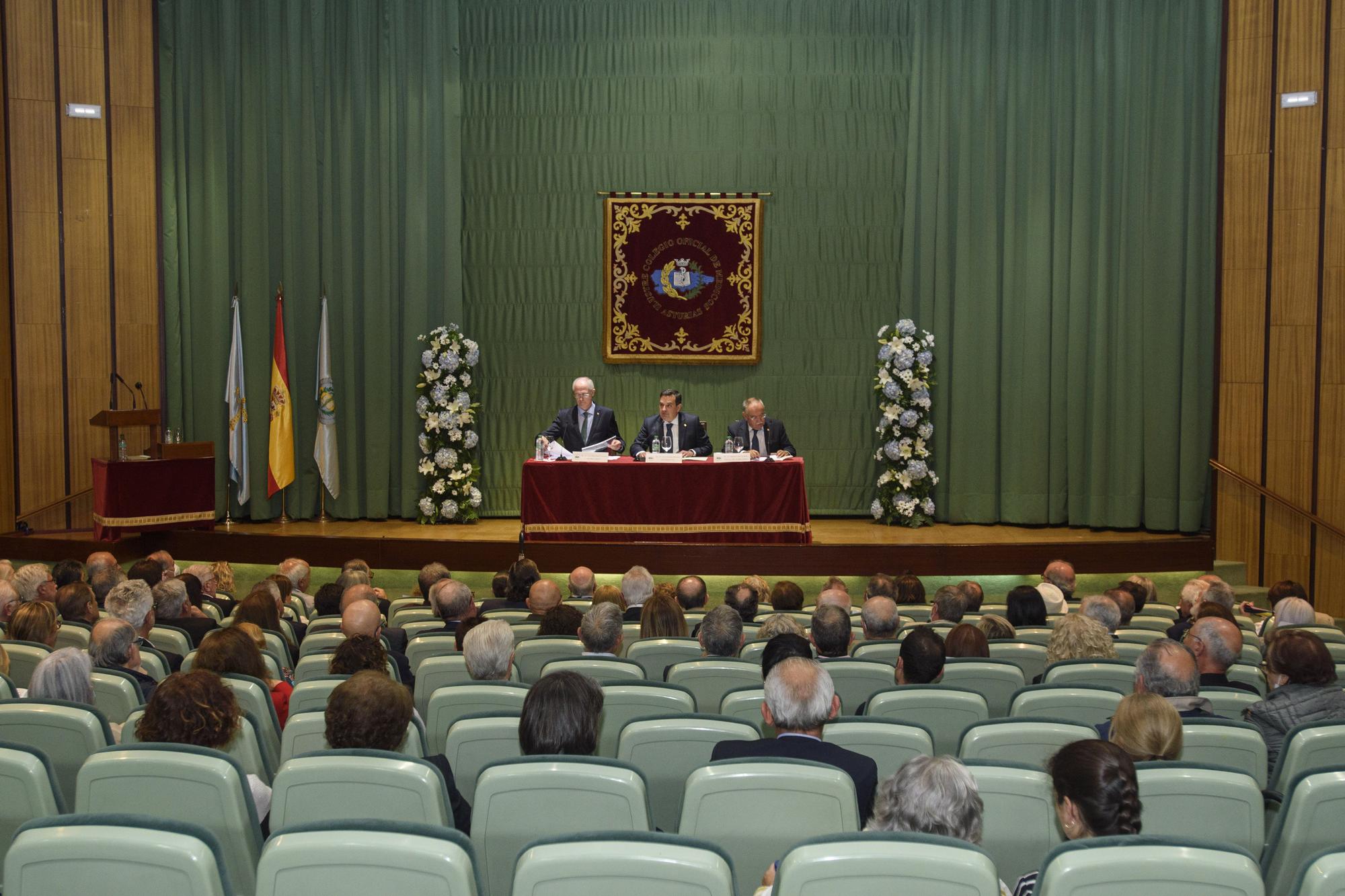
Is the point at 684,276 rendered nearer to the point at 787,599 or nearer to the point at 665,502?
the point at 665,502

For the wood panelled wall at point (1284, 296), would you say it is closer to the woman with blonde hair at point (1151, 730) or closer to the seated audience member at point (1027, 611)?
the seated audience member at point (1027, 611)

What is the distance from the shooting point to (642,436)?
10.1 meters

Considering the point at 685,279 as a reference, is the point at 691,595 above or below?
below

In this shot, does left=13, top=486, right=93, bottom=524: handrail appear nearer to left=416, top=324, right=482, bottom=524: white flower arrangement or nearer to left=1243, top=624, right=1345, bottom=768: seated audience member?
left=416, top=324, right=482, bottom=524: white flower arrangement

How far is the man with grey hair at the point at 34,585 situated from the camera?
6332 mm

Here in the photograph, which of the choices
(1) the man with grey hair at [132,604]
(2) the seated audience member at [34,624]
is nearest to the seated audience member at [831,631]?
(1) the man with grey hair at [132,604]

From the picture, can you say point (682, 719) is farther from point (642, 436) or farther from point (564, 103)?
point (564, 103)

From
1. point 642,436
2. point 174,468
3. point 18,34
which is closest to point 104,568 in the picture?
point 174,468

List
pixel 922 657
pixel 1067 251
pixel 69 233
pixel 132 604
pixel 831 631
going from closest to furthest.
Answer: pixel 922 657 → pixel 831 631 → pixel 132 604 → pixel 69 233 → pixel 1067 251

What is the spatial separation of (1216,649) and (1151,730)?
5.74 ft

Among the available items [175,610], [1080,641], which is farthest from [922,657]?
[175,610]

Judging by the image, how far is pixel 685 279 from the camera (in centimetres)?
1209

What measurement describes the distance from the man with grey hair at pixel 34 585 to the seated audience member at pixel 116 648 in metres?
2.12

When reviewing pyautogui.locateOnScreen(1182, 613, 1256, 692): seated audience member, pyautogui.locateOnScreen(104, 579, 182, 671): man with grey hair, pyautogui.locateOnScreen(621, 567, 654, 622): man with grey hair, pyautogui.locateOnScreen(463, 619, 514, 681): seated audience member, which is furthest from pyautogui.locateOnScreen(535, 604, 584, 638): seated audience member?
pyautogui.locateOnScreen(1182, 613, 1256, 692): seated audience member
